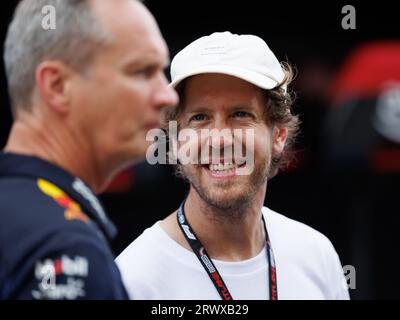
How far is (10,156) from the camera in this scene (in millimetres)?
1882

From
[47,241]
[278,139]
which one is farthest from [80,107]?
[278,139]

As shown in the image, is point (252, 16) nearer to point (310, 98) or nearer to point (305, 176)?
point (310, 98)

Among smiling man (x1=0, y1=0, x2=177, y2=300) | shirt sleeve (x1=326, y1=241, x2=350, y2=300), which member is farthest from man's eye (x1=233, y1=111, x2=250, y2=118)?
smiling man (x1=0, y1=0, x2=177, y2=300)

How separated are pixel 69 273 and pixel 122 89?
48cm

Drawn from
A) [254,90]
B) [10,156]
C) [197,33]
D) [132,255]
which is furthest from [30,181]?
[197,33]

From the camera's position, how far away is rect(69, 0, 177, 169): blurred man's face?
1.90 metres

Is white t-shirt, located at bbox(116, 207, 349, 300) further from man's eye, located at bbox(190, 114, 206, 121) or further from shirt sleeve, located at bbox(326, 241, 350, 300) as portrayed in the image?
man's eye, located at bbox(190, 114, 206, 121)

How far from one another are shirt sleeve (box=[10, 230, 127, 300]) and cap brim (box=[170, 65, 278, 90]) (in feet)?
3.84

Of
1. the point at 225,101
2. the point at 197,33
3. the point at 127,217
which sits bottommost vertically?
the point at 127,217

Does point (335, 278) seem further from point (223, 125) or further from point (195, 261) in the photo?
point (223, 125)

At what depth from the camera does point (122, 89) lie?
1916 millimetres

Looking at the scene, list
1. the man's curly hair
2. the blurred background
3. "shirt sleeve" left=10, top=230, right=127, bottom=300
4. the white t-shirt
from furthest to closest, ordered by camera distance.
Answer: the blurred background < the man's curly hair < the white t-shirt < "shirt sleeve" left=10, top=230, right=127, bottom=300

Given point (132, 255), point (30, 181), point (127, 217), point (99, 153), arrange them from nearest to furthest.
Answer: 1. point (30, 181)
2. point (99, 153)
3. point (132, 255)
4. point (127, 217)

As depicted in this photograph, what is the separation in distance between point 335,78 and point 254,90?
4.64 m
